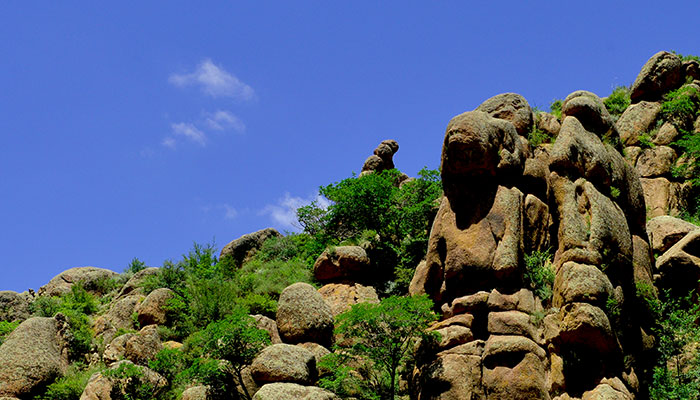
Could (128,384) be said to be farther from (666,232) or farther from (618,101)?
(618,101)

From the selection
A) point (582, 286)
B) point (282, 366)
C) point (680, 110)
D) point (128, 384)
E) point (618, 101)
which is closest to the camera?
point (582, 286)

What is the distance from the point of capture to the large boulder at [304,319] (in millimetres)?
25719

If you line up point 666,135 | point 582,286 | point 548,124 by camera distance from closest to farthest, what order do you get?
point 582,286 → point 548,124 → point 666,135

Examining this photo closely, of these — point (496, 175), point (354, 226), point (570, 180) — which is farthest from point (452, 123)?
point (354, 226)

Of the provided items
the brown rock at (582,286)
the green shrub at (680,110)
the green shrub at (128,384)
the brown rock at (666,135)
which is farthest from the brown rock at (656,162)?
the green shrub at (128,384)

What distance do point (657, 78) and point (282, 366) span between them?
→ 2760 cm

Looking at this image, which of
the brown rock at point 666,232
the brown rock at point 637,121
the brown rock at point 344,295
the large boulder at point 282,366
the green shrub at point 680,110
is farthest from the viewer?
the brown rock at point 637,121

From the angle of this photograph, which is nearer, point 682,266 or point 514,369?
point 514,369

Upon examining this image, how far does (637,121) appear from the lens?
34312 mm

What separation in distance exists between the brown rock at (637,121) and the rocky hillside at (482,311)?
9.54 feet

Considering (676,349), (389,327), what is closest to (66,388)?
(389,327)

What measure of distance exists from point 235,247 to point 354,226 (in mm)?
11398

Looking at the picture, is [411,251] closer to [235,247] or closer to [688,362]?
[688,362]

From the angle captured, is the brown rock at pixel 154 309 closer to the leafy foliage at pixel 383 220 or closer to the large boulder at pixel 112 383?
the large boulder at pixel 112 383
